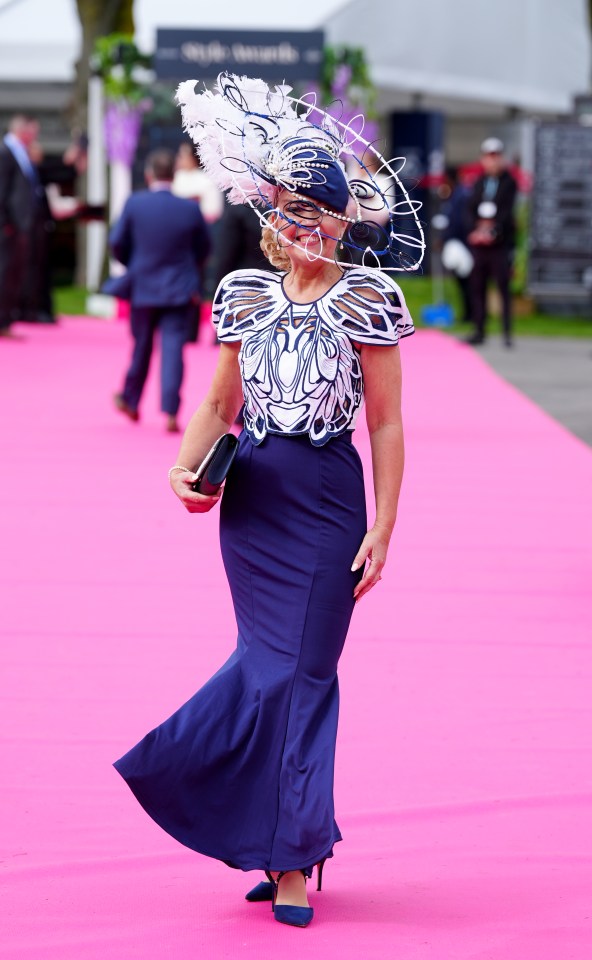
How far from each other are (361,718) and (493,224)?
13.1 meters

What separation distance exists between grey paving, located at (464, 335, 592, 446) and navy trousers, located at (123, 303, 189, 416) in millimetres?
2714

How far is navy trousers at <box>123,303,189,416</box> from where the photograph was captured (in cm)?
1050

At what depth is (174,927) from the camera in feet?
11.0

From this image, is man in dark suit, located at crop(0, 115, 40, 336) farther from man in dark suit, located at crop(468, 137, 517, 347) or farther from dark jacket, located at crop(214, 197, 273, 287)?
dark jacket, located at crop(214, 197, 273, 287)

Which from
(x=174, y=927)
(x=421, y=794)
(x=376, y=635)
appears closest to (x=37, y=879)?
(x=174, y=927)

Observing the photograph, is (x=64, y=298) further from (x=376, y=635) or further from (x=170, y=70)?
(x=376, y=635)

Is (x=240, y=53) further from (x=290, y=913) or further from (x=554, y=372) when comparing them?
(x=290, y=913)

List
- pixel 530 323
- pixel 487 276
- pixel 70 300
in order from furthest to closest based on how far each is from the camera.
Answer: pixel 70 300, pixel 530 323, pixel 487 276

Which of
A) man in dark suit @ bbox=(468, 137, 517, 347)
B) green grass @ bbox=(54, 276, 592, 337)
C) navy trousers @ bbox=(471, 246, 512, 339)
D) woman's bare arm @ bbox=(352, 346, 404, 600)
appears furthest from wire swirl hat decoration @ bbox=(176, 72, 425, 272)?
green grass @ bbox=(54, 276, 592, 337)

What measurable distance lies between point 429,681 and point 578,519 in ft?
9.99

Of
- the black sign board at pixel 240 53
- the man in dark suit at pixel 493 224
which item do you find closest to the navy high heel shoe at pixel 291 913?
the man in dark suit at pixel 493 224

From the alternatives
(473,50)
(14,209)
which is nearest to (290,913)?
(14,209)

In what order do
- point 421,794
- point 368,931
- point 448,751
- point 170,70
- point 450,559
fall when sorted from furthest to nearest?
point 170,70, point 450,559, point 448,751, point 421,794, point 368,931

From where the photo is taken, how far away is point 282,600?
11.2 ft
